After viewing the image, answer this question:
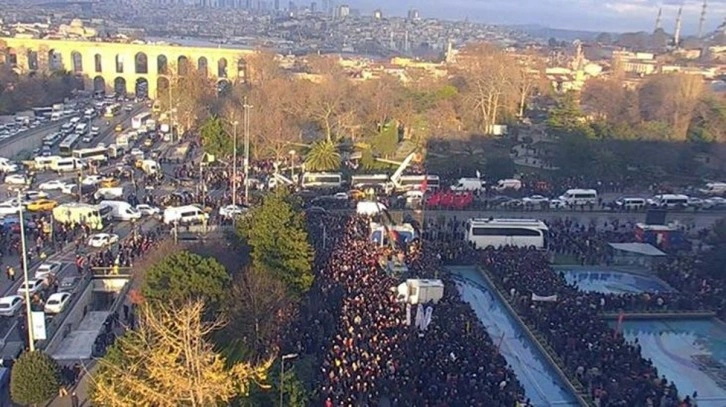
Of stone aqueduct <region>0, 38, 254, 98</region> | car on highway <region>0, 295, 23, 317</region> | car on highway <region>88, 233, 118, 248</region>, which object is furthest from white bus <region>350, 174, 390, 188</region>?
stone aqueduct <region>0, 38, 254, 98</region>

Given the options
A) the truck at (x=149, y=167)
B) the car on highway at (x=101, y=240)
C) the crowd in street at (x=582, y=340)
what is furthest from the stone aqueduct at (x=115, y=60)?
the crowd in street at (x=582, y=340)

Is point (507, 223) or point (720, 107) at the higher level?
point (720, 107)

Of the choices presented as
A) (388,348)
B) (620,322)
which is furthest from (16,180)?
(620,322)

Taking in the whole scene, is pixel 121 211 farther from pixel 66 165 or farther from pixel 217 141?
pixel 217 141

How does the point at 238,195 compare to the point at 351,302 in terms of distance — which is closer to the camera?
the point at 351,302

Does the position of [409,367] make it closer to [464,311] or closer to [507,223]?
[464,311]

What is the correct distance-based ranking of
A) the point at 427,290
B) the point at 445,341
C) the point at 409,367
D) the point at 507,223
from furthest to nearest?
the point at 507,223 < the point at 427,290 < the point at 445,341 < the point at 409,367

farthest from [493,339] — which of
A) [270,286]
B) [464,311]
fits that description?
[270,286]
